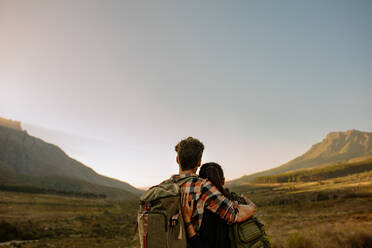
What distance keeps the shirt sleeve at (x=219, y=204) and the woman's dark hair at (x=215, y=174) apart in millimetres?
258

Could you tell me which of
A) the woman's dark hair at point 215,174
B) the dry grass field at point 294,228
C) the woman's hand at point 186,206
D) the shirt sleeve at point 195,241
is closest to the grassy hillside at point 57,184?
the dry grass field at point 294,228

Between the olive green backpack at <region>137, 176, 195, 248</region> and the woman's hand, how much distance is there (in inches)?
2.1

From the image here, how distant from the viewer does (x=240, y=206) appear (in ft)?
7.63

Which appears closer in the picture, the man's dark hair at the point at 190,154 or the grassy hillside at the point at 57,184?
the man's dark hair at the point at 190,154

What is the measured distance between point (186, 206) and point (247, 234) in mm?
763

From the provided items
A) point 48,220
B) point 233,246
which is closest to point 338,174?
point 48,220

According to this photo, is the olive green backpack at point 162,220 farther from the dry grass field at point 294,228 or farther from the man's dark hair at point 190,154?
the dry grass field at point 294,228

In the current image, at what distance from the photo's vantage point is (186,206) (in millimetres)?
2205

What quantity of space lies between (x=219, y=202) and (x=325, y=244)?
265 inches

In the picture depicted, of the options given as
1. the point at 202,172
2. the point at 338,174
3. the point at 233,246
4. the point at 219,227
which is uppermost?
the point at 202,172

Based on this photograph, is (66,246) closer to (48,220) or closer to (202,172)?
(48,220)

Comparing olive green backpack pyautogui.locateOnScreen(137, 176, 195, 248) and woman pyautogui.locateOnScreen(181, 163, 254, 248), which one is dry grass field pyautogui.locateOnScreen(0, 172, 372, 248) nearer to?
woman pyautogui.locateOnScreen(181, 163, 254, 248)

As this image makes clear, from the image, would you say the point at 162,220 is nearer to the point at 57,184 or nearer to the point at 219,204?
the point at 219,204

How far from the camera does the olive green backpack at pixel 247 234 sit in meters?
2.36
